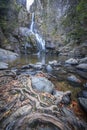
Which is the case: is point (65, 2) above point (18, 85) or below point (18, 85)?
above

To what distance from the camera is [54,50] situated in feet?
101

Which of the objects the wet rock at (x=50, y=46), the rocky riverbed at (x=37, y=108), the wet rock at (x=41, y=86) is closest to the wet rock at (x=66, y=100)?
the rocky riverbed at (x=37, y=108)

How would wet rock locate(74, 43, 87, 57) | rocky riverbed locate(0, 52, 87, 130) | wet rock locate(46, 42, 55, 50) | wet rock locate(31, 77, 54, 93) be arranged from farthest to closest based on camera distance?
wet rock locate(46, 42, 55, 50), wet rock locate(74, 43, 87, 57), wet rock locate(31, 77, 54, 93), rocky riverbed locate(0, 52, 87, 130)

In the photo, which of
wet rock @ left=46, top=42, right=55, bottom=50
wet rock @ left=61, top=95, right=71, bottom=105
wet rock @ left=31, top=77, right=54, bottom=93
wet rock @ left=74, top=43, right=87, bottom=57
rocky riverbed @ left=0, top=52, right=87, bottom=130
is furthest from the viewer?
wet rock @ left=46, top=42, right=55, bottom=50

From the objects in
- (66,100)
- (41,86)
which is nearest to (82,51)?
(41,86)

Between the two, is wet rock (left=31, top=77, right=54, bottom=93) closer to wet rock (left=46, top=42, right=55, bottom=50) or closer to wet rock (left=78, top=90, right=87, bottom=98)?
wet rock (left=78, top=90, right=87, bottom=98)

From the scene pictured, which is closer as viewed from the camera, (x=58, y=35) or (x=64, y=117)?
(x=64, y=117)

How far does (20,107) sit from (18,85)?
1.51 m

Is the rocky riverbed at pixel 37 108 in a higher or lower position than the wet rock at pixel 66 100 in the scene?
higher

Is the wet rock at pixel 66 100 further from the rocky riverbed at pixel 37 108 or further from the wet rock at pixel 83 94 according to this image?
the wet rock at pixel 83 94

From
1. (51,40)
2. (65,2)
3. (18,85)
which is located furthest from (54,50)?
(18,85)

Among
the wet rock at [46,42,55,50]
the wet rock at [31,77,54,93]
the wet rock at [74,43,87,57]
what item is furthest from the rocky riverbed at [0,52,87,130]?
the wet rock at [46,42,55,50]

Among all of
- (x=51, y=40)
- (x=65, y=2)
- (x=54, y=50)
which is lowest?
(x=54, y=50)

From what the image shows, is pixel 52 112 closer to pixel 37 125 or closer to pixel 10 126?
pixel 37 125
